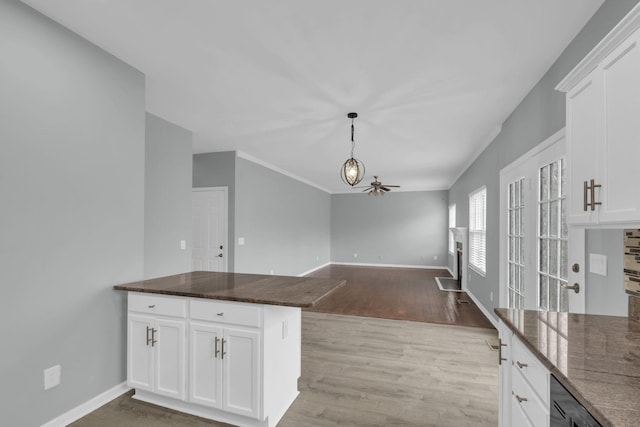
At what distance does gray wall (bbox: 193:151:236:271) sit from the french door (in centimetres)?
393

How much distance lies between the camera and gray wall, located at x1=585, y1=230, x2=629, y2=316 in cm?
159

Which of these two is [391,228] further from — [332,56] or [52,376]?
[52,376]

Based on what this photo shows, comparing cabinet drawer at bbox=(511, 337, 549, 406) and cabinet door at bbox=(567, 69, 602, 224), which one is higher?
cabinet door at bbox=(567, 69, 602, 224)

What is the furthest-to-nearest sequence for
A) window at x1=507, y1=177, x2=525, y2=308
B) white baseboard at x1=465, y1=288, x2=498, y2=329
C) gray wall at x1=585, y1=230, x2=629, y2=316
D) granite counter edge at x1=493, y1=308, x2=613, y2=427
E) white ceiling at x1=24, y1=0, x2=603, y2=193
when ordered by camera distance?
1. white baseboard at x1=465, y1=288, x2=498, y2=329
2. window at x1=507, y1=177, x2=525, y2=308
3. white ceiling at x1=24, y1=0, x2=603, y2=193
4. gray wall at x1=585, y1=230, x2=629, y2=316
5. granite counter edge at x1=493, y1=308, x2=613, y2=427

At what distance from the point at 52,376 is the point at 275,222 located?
4.66 metres

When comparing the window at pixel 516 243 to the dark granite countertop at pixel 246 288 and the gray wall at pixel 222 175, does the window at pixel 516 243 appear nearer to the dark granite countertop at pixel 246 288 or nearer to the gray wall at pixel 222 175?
the dark granite countertop at pixel 246 288

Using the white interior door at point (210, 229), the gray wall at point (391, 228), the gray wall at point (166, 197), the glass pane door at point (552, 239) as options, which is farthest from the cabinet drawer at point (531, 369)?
the gray wall at point (391, 228)

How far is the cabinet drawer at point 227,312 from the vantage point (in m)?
1.95

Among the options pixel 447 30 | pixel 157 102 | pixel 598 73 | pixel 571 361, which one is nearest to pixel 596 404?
pixel 571 361

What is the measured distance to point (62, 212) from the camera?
2.01 metres

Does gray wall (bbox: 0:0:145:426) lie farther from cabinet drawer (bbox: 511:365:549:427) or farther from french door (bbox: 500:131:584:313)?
french door (bbox: 500:131:584:313)

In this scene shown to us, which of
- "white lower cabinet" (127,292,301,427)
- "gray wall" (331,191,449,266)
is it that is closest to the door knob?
"white lower cabinet" (127,292,301,427)

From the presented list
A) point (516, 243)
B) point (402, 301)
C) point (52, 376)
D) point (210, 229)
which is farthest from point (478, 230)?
point (52, 376)

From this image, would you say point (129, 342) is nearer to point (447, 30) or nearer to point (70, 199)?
point (70, 199)
